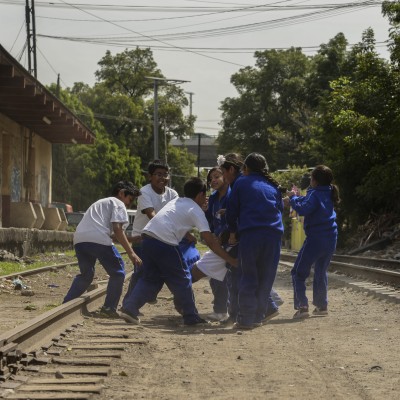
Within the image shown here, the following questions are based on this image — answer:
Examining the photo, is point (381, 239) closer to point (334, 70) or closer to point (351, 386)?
point (334, 70)

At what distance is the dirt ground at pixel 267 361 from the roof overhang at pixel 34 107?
1292 cm

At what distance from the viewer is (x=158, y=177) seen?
1107cm

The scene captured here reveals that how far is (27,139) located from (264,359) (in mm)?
27584

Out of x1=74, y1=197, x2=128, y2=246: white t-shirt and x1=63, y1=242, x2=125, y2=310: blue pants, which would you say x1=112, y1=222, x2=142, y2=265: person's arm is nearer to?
x1=74, y1=197, x2=128, y2=246: white t-shirt

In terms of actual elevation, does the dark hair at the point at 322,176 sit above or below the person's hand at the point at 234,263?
above

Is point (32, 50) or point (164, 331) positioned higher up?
point (32, 50)

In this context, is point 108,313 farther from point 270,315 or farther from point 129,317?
point 270,315

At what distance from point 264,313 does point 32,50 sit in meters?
34.7

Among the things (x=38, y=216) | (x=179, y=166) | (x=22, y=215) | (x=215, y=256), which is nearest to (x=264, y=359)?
(x=215, y=256)

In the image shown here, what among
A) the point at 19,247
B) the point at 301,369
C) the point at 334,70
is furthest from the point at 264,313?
the point at 334,70

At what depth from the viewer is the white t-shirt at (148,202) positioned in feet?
36.3

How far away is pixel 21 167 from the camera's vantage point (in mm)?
32875

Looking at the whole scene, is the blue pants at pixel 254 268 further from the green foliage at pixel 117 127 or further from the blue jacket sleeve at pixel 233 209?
the green foliage at pixel 117 127

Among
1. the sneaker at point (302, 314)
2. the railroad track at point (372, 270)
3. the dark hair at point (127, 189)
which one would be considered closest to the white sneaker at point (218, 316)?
the sneaker at point (302, 314)
